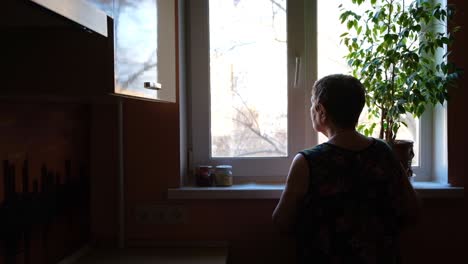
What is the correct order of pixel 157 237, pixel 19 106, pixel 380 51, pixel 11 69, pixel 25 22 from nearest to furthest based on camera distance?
1. pixel 25 22
2. pixel 11 69
3. pixel 19 106
4. pixel 380 51
5. pixel 157 237

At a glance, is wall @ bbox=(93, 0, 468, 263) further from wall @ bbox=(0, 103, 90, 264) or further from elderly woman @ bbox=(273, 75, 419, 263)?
elderly woman @ bbox=(273, 75, 419, 263)

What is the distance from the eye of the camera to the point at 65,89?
106cm

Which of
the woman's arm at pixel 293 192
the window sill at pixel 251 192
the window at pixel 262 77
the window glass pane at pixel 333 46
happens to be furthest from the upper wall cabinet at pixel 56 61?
the window glass pane at pixel 333 46

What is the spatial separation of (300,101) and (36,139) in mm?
1109

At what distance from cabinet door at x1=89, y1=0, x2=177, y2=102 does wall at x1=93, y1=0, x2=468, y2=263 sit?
0.30 metres

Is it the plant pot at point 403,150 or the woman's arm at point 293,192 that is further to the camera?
the plant pot at point 403,150

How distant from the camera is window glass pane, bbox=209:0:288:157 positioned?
193 cm

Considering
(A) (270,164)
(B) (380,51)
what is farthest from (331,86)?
(A) (270,164)

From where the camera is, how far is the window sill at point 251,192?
1740mm

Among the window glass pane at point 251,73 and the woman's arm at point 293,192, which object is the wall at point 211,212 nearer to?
the window glass pane at point 251,73

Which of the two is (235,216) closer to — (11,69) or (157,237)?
(157,237)

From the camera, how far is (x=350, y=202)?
1326mm

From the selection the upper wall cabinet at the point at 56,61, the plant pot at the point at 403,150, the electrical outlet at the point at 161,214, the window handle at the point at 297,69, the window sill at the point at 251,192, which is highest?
the window handle at the point at 297,69

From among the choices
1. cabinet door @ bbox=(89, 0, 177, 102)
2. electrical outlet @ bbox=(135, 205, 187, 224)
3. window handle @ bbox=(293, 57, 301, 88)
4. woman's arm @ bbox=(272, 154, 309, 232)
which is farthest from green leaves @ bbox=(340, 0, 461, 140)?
electrical outlet @ bbox=(135, 205, 187, 224)
